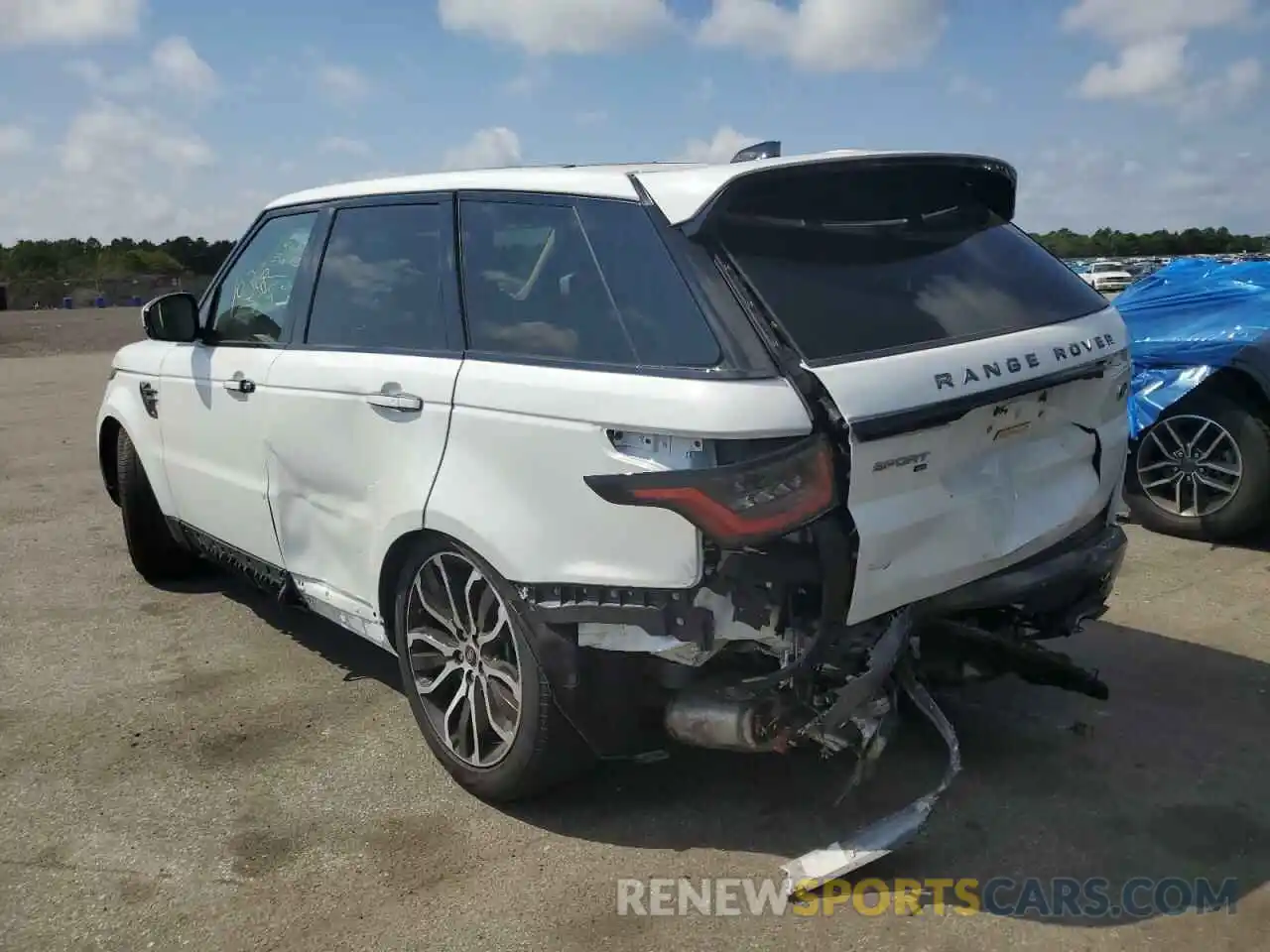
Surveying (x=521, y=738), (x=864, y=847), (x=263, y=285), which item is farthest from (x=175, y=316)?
(x=864, y=847)

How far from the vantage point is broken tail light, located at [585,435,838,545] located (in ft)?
8.39

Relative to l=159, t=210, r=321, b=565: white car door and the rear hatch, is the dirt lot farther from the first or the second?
the rear hatch

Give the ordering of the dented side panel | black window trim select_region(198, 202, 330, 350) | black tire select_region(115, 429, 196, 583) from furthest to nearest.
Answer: black tire select_region(115, 429, 196, 583)
black window trim select_region(198, 202, 330, 350)
the dented side panel

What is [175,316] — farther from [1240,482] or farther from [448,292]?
[1240,482]

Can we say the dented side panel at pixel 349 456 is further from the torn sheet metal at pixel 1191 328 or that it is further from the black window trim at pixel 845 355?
the torn sheet metal at pixel 1191 328

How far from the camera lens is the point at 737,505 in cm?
256

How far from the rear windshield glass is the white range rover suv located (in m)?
0.01

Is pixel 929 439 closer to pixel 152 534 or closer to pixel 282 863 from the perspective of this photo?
pixel 282 863

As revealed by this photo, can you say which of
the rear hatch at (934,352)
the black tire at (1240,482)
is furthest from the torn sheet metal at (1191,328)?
the rear hatch at (934,352)

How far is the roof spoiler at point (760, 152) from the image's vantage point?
3.28 metres

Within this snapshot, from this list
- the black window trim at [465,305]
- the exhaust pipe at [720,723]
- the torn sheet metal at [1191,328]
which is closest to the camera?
the black window trim at [465,305]

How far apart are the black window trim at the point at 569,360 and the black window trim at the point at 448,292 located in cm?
2

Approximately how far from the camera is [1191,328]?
6.09 m

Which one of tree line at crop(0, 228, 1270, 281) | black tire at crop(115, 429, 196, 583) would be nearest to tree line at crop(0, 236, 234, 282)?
tree line at crop(0, 228, 1270, 281)
